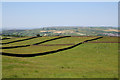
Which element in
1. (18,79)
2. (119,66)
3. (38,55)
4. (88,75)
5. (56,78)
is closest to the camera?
(18,79)

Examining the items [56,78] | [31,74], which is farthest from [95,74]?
[31,74]

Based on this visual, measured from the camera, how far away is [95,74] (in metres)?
17.4

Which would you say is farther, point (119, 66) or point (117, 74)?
point (119, 66)

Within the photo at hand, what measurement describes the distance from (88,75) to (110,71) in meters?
4.44

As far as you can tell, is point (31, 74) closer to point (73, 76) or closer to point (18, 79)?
point (18, 79)

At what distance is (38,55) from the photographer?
31031 mm

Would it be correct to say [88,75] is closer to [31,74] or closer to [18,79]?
[31,74]

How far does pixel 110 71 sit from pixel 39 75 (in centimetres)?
1090

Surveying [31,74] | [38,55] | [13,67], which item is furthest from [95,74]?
[38,55]

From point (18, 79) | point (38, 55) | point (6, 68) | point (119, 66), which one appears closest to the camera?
point (18, 79)

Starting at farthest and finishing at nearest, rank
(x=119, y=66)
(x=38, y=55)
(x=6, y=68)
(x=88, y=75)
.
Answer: (x=38, y=55) → (x=119, y=66) → (x=6, y=68) → (x=88, y=75)

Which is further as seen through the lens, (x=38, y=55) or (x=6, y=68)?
(x=38, y=55)

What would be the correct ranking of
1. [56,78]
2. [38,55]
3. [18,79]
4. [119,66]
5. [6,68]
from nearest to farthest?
[18,79] → [56,78] → [6,68] → [119,66] → [38,55]

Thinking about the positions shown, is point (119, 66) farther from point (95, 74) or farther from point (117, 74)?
point (95, 74)
